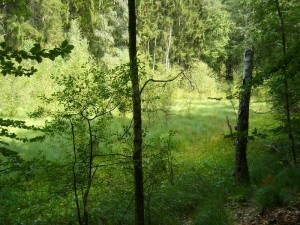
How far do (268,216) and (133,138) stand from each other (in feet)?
9.13

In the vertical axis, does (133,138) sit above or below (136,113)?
below

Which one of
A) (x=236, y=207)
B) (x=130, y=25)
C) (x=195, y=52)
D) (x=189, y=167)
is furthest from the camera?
(x=195, y=52)

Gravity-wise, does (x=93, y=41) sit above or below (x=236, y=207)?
above

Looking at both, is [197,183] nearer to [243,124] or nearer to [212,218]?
[243,124]

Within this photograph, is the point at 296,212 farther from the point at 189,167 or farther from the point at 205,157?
the point at 205,157

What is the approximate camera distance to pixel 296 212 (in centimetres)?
512

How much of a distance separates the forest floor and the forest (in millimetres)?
37

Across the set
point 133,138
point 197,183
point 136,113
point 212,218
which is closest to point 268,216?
point 212,218

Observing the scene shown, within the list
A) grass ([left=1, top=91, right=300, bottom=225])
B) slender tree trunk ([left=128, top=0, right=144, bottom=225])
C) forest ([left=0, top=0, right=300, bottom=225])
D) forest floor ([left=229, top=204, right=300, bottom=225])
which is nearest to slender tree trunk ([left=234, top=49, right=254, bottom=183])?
forest ([left=0, top=0, right=300, bottom=225])

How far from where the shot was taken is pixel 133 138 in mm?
6105

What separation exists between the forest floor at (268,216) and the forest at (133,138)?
0.12ft

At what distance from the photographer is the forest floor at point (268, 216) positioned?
488cm

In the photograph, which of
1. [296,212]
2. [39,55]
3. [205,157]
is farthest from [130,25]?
[205,157]

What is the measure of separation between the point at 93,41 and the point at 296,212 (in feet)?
82.3
